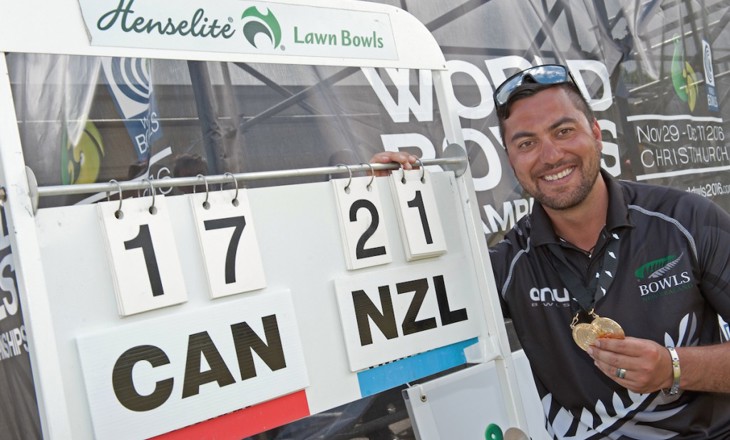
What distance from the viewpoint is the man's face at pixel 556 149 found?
185cm

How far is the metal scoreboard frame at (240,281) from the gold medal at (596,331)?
191mm

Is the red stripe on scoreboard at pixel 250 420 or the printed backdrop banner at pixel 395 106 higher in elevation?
the printed backdrop banner at pixel 395 106

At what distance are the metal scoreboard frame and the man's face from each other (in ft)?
0.78

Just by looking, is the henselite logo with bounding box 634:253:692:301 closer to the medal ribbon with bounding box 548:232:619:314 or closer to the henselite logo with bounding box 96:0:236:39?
the medal ribbon with bounding box 548:232:619:314

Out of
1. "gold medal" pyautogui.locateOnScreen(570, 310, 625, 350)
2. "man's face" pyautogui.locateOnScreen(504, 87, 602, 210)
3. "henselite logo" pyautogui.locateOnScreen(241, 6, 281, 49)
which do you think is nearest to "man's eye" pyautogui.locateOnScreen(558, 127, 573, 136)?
"man's face" pyautogui.locateOnScreen(504, 87, 602, 210)

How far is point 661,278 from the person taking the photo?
1.74 meters

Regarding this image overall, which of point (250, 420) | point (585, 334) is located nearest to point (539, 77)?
point (585, 334)

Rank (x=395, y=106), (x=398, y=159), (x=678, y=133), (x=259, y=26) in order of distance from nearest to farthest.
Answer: (x=259, y=26) → (x=398, y=159) → (x=395, y=106) → (x=678, y=133)

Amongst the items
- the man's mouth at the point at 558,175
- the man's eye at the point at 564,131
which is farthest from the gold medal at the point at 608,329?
the man's eye at the point at 564,131

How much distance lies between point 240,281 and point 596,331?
2.70ft

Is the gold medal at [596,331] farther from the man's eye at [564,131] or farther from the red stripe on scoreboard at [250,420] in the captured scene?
the red stripe on scoreboard at [250,420]

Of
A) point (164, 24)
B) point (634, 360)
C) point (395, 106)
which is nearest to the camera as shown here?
point (164, 24)

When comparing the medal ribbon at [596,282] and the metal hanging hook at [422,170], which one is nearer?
the metal hanging hook at [422,170]

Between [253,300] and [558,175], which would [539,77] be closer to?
[558,175]
